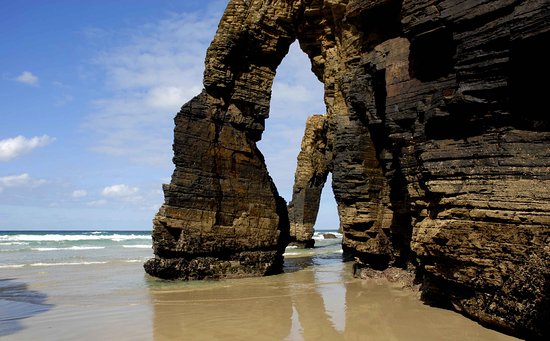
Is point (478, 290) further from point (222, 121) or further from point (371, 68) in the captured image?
point (222, 121)

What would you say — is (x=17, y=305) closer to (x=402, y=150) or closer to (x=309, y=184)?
(x=402, y=150)

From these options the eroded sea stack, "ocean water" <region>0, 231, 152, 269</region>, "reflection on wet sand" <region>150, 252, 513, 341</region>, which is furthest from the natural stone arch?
"ocean water" <region>0, 231, 152, 269</region>

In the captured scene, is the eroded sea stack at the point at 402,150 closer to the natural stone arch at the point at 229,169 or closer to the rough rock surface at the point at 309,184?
the natural stone arch at the point at 229,169

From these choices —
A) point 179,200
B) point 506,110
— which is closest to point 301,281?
point 179,200

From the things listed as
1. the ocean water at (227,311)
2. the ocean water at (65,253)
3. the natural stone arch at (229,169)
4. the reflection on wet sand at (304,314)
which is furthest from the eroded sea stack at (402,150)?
the ocean water at (65,253)

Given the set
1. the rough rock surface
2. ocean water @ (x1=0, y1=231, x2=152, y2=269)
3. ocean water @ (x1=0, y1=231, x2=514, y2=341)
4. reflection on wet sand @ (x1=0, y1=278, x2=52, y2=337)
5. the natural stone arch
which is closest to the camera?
ocean water @ (x1=0, y1=231, x2=514, y2=341)

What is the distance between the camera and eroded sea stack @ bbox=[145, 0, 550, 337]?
23.2ft

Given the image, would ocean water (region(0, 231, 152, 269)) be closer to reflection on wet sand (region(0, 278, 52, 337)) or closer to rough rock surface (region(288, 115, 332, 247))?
reflection on wet sand (region(0, 278, 52, 337))

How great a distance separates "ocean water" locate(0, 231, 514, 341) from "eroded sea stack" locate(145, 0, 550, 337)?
3.23 ft

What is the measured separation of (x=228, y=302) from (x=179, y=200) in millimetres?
5939

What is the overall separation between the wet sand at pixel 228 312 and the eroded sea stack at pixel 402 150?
1004 millimetres

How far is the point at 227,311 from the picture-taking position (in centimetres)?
985

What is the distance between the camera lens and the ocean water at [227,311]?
7.70m

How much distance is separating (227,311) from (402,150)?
20.5ft
